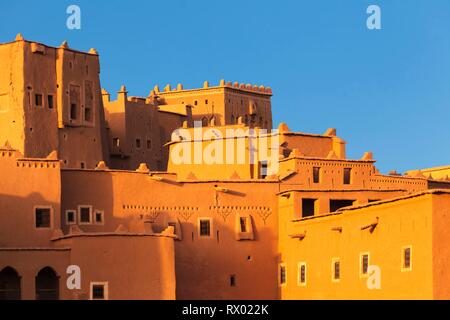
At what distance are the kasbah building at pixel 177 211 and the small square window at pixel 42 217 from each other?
5 centimetres

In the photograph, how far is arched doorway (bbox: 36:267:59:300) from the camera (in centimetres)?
5626

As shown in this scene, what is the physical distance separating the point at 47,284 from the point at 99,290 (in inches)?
122

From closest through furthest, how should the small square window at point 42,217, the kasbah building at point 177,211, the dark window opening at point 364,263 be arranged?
the kasbah building at point 177,211 < the dark window opening at point 364,263 < the small square window at point 42,217

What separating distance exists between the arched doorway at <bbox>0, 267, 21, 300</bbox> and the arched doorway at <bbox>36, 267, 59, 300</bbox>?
33.1 inches

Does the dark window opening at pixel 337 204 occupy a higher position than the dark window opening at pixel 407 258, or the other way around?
the dark window opening at pixel 337 204

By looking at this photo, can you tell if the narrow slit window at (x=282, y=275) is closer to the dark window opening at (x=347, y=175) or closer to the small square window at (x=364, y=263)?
the dark window opening at (x=347, y=175)

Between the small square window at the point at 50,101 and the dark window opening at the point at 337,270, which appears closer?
the dark window opening at the point at 337,270

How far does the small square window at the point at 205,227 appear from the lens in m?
61.8

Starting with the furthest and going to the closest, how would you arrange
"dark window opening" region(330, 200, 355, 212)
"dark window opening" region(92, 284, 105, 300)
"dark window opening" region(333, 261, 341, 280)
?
1. "dark window opening" region(330, 200, 355, 212)
2. "dark window opening" region(333, 261, 341, 280)
3. "dark window opening" region(92, 284, 105, 300)

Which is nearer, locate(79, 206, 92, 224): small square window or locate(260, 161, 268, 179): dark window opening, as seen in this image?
locate(79, 206, 92, 224): small square window

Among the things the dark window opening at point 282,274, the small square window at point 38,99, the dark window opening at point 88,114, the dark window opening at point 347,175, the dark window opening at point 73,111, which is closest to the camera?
the dark window opening at point 282,274

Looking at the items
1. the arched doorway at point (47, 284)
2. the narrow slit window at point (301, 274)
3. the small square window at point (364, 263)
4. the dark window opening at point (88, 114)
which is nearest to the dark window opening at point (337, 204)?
the narrow slit window at point (301, 274)

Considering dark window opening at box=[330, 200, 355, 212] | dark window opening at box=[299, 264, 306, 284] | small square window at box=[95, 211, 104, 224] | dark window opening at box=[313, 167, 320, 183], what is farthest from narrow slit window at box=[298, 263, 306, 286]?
small square window at box=[95, 211, 104, 224]

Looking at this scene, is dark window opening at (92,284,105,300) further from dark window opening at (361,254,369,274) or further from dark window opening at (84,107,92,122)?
dark window opening at (84,107,92,122)
